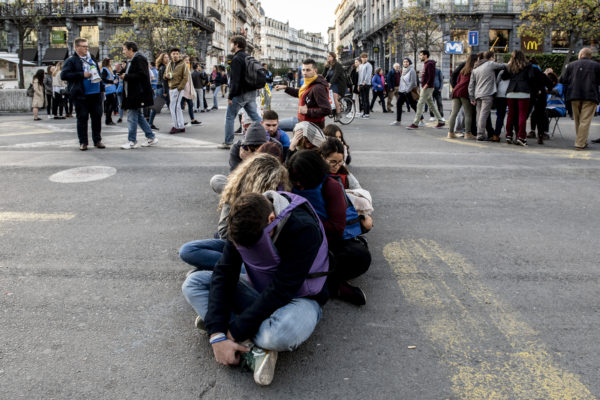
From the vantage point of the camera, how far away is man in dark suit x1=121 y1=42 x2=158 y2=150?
387 inches

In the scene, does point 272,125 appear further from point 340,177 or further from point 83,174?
point 83,174

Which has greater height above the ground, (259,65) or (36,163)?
(259,65)

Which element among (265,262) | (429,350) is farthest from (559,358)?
(265,262)

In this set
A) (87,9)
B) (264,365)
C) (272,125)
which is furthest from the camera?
(87,9)

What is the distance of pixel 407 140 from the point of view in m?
11.4

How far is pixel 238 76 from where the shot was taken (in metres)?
9.49

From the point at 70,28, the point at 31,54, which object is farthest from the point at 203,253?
the point at 31,54

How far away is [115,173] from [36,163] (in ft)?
5.29

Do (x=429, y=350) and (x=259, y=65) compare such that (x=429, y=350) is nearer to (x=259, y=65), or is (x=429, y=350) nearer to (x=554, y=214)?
(x=554, y=214)

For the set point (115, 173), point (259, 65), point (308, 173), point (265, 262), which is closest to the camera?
point (265, 262)

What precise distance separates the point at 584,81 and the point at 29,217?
9.28 metres

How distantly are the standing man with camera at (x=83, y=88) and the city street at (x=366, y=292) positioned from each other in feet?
7.08

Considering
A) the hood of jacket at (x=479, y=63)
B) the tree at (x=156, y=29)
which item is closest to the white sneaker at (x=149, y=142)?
the hood of jacket at (x=479, y=63)

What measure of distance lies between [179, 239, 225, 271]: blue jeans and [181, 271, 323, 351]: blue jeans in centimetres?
39
